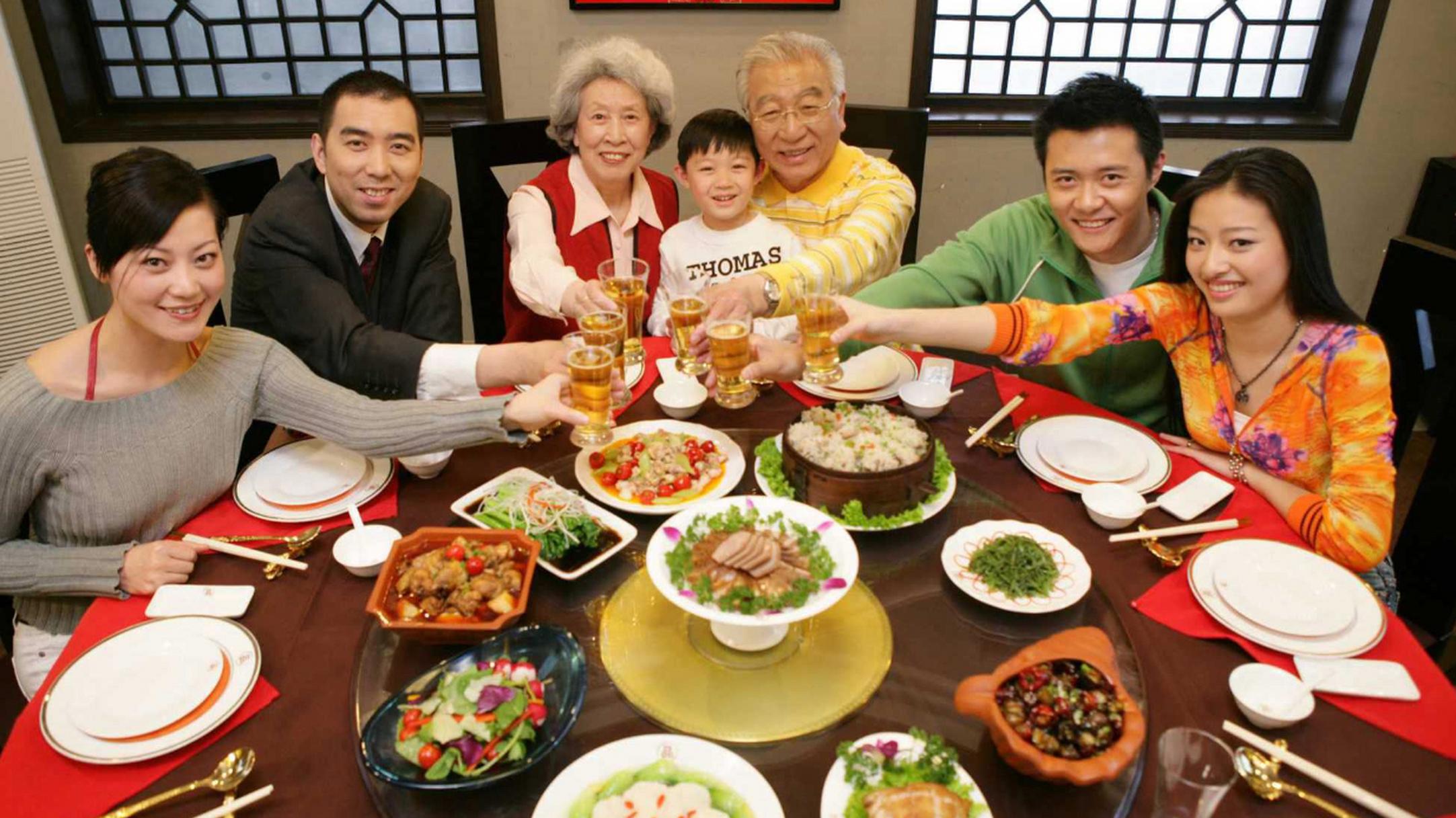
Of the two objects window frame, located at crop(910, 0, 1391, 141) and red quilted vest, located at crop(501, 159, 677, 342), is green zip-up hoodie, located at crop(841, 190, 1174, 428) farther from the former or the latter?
window frame, located at crop(910, 0, 1391, 141)

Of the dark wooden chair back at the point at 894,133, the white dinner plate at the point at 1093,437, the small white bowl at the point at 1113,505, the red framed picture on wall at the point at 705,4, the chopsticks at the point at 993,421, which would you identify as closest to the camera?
the small white bowl at the point at 1113,505

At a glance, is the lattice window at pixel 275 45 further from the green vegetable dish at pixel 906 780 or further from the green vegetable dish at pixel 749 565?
the green vegetable dish at pixel 906 780

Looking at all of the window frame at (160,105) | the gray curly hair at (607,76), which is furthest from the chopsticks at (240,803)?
the window frame at (160,105)

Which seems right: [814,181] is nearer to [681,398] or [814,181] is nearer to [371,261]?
[681,398]

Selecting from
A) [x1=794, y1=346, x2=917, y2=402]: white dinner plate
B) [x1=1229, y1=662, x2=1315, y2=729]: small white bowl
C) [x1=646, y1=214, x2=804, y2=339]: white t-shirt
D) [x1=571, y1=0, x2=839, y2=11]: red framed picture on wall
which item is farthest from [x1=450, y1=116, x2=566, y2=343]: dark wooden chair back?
[x1=1229, y1=662, x2=1315, y2=729]: small white bowl

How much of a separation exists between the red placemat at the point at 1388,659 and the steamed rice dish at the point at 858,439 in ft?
1.61

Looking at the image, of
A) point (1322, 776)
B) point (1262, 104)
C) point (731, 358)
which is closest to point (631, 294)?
point (731, 358)

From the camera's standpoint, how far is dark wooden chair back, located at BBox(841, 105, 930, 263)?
10.5ft

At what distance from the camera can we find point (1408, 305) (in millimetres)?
2076

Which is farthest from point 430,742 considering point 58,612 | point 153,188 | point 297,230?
point 297,230

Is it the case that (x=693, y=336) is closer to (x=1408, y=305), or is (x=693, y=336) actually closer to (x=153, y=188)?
(x=153, y=188)

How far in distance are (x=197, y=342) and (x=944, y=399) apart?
1.65 meters

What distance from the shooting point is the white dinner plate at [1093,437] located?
→ 186cm

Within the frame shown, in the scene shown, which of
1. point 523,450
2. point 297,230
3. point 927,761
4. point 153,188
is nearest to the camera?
point 927,761
